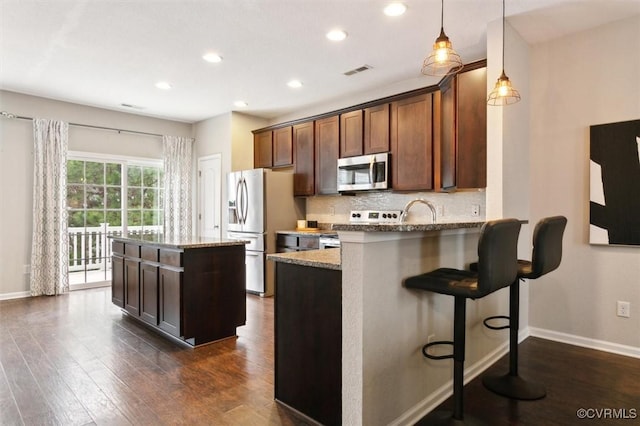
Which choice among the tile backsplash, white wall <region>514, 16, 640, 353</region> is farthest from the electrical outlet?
the tile backsplash

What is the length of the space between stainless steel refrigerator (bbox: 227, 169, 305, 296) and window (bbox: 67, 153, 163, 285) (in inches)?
67.1

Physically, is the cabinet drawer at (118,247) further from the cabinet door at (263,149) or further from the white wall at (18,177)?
the cabinet door at (263,149)

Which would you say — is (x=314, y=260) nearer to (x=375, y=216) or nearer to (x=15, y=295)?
(x=375, y=216)

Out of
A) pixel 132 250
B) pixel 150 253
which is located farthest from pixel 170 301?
pixel 132 250

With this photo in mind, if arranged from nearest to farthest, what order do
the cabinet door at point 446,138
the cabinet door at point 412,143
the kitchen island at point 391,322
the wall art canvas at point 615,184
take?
the kitchen island at point 391,322, the wall art canvas at point 615,184, the cabinet door at point 446,138, the cabinet door at point 412,143

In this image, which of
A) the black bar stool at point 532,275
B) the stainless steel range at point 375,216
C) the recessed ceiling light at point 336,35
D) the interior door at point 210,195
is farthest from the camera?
the interior door at point 210,195

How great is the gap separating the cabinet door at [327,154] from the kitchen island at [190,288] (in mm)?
1912

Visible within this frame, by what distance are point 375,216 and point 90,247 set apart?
438cm

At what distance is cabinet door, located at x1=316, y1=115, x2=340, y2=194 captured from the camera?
4.91 metres

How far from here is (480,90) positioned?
328 centimetres

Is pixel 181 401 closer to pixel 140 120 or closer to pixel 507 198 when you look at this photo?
pixel 507 198

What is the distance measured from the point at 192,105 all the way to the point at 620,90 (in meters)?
5.05

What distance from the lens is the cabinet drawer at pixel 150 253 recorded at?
3.42 metres

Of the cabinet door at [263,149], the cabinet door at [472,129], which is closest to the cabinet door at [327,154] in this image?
the cabinet door at [263,149]
